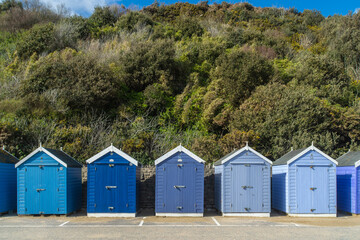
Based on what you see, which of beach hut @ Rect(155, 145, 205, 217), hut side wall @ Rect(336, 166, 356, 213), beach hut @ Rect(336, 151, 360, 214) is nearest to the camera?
beach hut @ Rect(155, 145, 205, 217)

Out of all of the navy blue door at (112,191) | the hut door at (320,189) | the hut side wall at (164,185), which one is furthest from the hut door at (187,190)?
the hut door at (320,189)

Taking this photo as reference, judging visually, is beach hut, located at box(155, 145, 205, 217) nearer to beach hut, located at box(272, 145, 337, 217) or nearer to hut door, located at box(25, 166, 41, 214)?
beach hut, located at box(272, 145, 337, 217)

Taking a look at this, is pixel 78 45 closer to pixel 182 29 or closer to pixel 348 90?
pixel 182 29

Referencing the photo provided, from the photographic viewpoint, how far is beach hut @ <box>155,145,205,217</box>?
46.7ft

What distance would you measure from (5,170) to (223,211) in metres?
8.48

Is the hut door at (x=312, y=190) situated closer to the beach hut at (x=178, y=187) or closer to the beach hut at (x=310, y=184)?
the beach hut at (x=310, y=184)

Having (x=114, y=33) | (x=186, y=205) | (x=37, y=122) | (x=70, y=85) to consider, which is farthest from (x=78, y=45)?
(x=186, y=205)

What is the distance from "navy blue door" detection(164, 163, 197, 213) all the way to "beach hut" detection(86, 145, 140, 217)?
126cm

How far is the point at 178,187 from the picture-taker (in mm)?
14234

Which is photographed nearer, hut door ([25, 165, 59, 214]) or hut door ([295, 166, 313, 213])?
hut door ([25, 165, 59, 214])

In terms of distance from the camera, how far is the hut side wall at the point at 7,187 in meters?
14.4

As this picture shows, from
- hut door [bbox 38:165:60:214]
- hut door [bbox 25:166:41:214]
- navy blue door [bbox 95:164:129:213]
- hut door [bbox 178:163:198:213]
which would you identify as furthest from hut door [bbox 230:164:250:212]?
hut door [bbox 25:166:41:214]

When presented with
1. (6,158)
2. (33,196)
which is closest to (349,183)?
(33,196)

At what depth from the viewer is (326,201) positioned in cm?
1454
